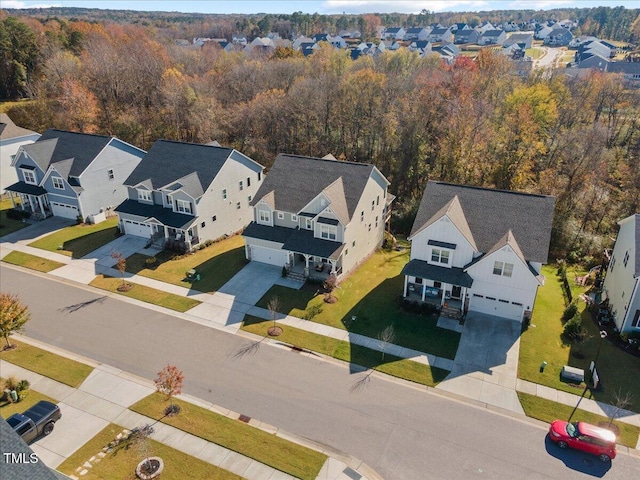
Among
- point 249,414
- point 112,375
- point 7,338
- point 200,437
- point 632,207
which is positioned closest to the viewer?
point 200,437

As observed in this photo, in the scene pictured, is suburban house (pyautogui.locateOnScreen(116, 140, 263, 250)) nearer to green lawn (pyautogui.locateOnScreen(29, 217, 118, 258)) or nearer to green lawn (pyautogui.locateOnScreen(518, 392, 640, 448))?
green lawn (pyautogui.locateOnScreen(29, 217, 118, 258))

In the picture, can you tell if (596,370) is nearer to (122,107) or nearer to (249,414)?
(249,414)

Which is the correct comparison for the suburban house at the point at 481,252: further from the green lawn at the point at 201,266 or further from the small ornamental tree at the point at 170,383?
the small ornamental tree at the point at 170,383

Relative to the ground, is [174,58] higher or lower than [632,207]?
higher

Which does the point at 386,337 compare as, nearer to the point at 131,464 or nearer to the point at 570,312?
the point at 570,312

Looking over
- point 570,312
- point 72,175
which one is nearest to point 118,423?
point 570,312

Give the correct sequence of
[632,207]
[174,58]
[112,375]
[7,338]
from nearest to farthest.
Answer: [112,375], [7,338], [632,207], [174,58]

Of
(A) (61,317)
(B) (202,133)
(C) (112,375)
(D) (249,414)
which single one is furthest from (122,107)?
(D) (249,414)
